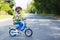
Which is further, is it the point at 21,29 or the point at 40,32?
the point at 40,32

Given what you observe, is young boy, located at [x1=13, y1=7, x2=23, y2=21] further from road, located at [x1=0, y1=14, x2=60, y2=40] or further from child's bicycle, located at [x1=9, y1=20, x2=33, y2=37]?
road, located at [x1=0, y1=14, x2=60, y2=40]

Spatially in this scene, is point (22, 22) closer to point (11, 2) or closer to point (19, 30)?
point (19, 30)

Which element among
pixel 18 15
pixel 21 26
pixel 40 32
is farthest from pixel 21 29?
pixel 40 32

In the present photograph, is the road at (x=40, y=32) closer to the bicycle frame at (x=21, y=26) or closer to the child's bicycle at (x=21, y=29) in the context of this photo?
the child's bicycle at (x=21, y=29)

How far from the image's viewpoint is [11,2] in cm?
8250

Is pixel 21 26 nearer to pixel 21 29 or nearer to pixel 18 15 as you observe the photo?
pixel 21 29

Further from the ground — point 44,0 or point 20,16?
point 20,16

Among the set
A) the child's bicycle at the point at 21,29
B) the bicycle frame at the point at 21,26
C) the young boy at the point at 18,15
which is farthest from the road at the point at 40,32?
the young boy at the point at 18,15

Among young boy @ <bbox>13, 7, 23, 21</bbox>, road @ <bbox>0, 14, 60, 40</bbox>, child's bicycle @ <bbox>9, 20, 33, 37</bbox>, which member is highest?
young boy @ <bbox>13, 7, 23, 21</bbox>

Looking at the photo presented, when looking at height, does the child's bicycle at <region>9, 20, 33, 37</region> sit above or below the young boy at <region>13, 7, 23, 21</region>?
below

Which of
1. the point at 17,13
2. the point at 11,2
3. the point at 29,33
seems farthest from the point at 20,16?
the point at 11,2

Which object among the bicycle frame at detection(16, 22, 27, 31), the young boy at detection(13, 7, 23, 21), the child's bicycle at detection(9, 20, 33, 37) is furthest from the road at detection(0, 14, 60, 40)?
the young boy at detection(13, 7, 23, 21)

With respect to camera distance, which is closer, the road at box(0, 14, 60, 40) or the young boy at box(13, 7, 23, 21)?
the young boy at box(13, 7, 23, 21)

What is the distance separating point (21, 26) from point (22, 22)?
263 millimetres
